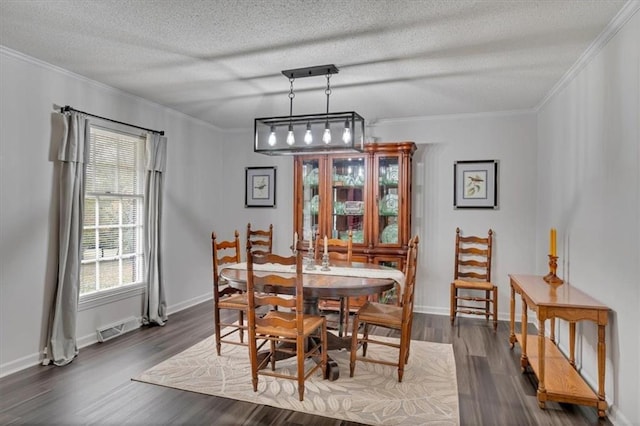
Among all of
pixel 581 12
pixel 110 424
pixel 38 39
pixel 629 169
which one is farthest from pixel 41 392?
pixel 581 12

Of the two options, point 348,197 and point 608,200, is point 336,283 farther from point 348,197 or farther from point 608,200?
point 348,197

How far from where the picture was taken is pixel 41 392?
8.99 ft

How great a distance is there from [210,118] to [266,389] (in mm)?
3615

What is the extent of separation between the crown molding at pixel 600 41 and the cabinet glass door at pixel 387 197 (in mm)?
1812

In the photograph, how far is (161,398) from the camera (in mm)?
2701

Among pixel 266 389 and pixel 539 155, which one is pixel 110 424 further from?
pixel 539 155

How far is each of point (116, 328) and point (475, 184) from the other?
4.28m

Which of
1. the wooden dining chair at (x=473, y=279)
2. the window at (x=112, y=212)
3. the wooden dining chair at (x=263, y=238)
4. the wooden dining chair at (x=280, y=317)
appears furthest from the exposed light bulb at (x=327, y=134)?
the wooden dining chair at (x=263, y=238)

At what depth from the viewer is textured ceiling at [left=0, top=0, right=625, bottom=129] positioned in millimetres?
2346

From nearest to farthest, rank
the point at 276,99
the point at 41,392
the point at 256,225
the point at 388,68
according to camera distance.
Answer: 1. the point at 41,392
2. the point at 388,68
3. the point at 276,99
4. the point at 256,225

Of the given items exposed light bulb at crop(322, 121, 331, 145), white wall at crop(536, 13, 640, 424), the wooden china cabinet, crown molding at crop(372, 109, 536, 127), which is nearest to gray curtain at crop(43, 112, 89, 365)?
exposed light bulb at crop(322, 121, 331, 145)

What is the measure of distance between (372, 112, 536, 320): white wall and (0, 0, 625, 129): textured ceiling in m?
0.61

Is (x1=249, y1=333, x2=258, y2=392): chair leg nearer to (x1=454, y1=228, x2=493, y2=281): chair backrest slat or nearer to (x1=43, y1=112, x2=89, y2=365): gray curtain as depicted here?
(x1=43, y1=112, x2=89, y2=365): gray curtain

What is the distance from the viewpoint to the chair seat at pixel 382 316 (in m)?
2.99
